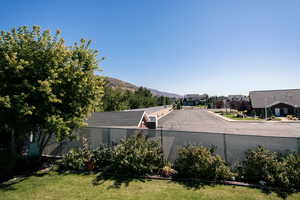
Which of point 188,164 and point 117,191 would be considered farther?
point 188,164

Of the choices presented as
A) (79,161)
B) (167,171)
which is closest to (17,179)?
(79,161)

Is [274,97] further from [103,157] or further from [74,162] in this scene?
[74,162]

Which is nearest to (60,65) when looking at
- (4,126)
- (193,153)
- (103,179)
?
(4,126)

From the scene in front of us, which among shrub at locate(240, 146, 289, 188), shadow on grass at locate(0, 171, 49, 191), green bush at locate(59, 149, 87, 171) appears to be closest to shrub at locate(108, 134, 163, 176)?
green bush at locate(59, 149, 87, 171)

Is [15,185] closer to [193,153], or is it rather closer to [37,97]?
[37,97]

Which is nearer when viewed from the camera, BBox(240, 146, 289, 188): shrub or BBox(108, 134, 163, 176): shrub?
BBox(240, 146, 289, 188): shrub

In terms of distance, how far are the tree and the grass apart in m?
1.85

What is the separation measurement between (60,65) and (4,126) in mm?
3189

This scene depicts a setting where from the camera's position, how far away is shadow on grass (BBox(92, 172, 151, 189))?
5.69 meters

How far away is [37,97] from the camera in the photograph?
6.18 metres

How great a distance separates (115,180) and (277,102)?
141ft

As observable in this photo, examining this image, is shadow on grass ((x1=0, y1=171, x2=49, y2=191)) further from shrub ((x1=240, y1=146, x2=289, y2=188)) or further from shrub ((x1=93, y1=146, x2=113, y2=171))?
shrub ((x1=240, y1=146, x2=289, y2=188))

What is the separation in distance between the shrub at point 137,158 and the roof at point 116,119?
16.0 ft

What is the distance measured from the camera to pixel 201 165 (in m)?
Result: 5.86
